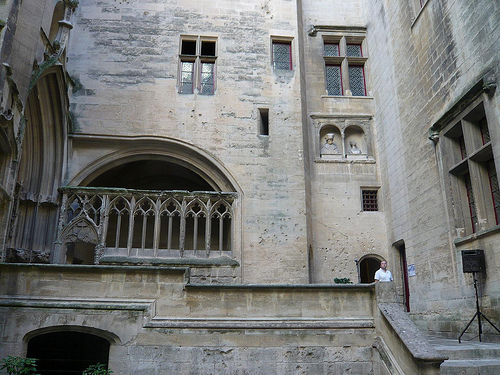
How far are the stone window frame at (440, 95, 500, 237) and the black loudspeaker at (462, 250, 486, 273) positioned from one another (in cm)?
44

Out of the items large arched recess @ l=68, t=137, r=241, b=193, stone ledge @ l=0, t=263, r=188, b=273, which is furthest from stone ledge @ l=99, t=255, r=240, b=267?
stone ledge @ l=0, t=263, r=188, b=273

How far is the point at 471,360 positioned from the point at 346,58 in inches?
373

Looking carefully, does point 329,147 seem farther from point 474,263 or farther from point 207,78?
point 474,263

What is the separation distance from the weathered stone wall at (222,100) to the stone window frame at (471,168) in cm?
338

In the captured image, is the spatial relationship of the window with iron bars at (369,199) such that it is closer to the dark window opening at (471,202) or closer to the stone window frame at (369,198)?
the stone window frame at (369,198)

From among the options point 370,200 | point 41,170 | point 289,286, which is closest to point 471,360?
point 289,286

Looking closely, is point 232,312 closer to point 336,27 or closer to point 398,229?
point 398,229

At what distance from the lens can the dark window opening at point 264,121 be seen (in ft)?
37.3

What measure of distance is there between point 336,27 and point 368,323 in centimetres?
973

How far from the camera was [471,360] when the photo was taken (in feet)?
18.2

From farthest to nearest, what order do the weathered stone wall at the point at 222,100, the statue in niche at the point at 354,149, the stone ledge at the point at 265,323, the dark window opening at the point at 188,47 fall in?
the statue in niche at the point at 354,149, the dark window opening at the point at 188,47, the weathered stone wall at the point at 222,100, the stone ledge at the point at 265,323

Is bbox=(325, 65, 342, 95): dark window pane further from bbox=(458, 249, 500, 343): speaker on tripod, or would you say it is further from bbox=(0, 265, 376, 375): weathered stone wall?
bbox=(0, 265, 376, 375): weathered stone wall

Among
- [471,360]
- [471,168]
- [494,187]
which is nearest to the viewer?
[471,360]

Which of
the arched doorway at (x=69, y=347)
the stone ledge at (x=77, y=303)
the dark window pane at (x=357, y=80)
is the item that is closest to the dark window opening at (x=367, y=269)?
the dark window pane at (x=357, y=80)
